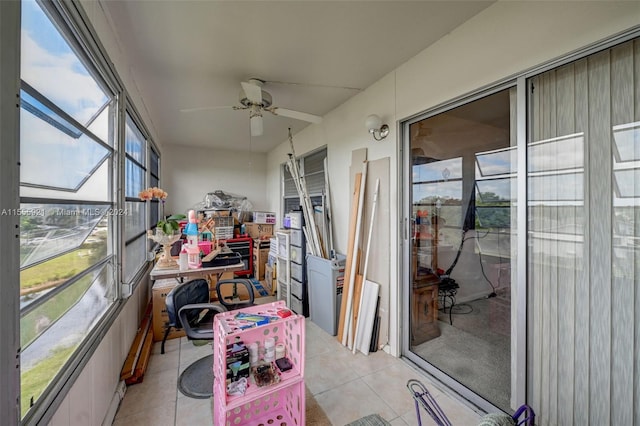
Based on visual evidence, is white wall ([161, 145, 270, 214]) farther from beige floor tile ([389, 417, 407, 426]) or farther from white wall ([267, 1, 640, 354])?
beige floor tile ([389, 417, 407, 426])

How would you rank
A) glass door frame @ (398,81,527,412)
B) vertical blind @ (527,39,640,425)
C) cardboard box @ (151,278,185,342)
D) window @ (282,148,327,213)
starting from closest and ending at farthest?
1. vertical blind @ (527,39,640,425)
2. glass door frame @ (398,81,527,412)
3. cardboard box @ (151,278,185,342)
4. window @ (282,148,327,213)

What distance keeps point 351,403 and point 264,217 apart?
3.81 metres

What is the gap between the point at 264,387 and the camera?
1.44 m

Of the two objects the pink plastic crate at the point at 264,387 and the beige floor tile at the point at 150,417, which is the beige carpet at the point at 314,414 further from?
the beige floor tile at the point at 150,417

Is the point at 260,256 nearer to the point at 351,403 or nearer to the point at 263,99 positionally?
the point at 263,99

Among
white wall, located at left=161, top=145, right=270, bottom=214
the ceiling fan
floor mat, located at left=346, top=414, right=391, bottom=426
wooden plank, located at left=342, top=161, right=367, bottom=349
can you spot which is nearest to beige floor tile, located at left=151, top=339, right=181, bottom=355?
wooden plank, located at left=342, top=161, right=367, bottom=349

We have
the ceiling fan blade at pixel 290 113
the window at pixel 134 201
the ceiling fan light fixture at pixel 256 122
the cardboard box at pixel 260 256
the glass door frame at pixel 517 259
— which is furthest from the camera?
the cardboard box at pixel 260 256

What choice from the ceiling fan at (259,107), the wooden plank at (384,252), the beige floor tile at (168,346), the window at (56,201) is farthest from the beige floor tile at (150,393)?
the ceiling fan at (259,107)

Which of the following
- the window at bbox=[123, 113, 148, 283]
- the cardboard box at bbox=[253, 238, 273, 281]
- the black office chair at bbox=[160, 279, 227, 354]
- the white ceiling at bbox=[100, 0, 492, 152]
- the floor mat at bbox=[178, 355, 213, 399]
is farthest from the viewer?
the cardboard box at bbox=[253, 238, 273, 281]

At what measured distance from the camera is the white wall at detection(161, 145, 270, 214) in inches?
192

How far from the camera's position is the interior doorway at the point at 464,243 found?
1.82m

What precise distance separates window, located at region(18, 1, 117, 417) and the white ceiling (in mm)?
579

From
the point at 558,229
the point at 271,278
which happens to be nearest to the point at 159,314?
the point at 271,278

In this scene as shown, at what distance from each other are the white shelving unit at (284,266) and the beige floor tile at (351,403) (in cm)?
160
